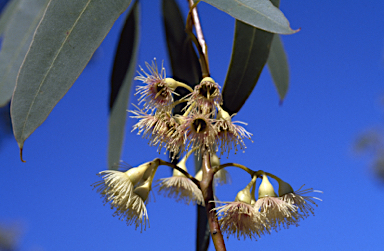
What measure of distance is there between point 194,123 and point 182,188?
307 mm

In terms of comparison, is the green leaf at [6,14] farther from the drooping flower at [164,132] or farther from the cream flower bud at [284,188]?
the cream flower bud at [284,188]

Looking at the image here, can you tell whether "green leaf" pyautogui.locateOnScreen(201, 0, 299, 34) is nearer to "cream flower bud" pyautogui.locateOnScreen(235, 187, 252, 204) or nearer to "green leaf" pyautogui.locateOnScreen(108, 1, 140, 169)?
"cream flower bud" pyautogui.locateOnScreen(235, 187, 252, 204)

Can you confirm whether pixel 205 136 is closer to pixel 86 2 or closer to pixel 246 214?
pixel 246 214

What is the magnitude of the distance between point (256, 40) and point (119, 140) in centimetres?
70

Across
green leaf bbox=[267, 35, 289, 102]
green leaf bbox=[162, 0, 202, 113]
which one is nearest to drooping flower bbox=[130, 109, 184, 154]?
green leaf bbox=[162, 0, 202, 113]

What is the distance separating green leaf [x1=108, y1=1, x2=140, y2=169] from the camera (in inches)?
59.4

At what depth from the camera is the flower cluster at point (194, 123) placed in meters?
0.87

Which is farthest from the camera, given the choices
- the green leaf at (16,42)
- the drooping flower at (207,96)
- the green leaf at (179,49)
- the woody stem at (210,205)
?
the green leaf at (179,49)

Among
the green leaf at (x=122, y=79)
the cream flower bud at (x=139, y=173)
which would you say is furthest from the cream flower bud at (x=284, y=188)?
the green leaf at (x=122, y=79)

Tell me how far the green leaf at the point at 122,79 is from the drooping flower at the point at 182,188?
1.31 ft

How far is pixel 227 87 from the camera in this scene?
1103 millimetres

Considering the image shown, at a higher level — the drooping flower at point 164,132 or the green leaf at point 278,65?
the green leaf at point 278,65

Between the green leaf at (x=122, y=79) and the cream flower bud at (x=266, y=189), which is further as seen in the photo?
the green leaf at (x=122, y=79)

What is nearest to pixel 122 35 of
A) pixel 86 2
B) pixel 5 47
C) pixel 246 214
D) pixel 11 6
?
pixel 11 6
